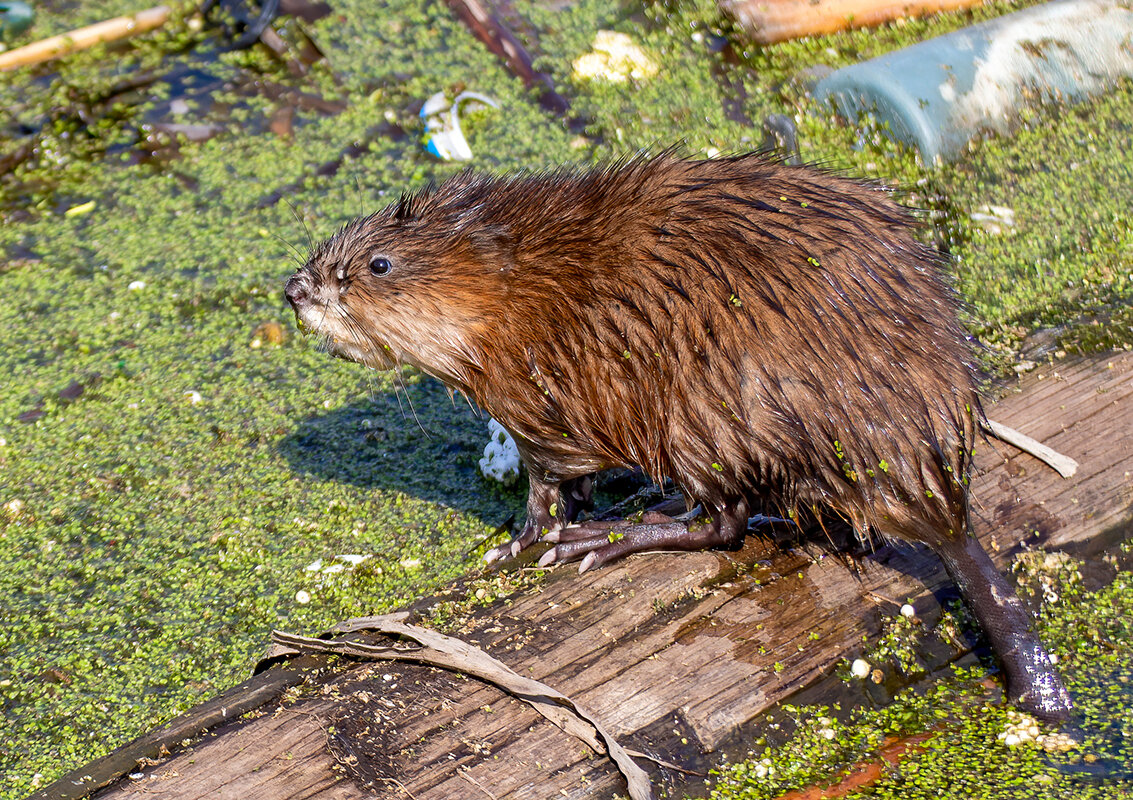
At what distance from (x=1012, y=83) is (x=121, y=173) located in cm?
399

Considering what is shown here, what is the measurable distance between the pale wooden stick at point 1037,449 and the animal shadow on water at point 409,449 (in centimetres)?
142

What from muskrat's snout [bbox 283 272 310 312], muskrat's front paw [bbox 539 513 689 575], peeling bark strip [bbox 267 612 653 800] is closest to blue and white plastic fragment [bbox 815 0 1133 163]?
muskrat's front paw [bbox 539 513 689 575]

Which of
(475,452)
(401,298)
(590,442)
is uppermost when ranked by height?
(401,298)

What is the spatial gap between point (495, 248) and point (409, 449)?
1082 mm

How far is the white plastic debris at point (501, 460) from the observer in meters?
3.54

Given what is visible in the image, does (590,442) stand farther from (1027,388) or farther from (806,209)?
(1027,388)

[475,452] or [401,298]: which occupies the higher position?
[401,298]

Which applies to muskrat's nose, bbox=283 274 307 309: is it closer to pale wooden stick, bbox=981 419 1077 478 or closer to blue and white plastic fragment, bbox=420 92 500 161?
pale wooden stick, bbox=981 419 1077 478

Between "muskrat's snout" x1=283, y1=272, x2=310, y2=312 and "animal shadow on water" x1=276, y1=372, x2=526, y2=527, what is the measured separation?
55 centimetres

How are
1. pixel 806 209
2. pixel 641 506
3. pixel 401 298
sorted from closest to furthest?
pixel 806 209 → pixel 401 298 → pixel 641 506

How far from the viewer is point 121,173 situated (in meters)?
5.12

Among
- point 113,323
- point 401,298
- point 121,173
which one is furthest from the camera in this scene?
point 121,173

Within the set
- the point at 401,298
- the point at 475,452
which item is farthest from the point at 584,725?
the point at 475,452

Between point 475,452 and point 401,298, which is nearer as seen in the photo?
point 401,298
